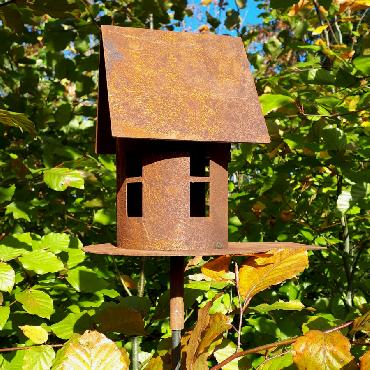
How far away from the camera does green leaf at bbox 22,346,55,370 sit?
1.26 metres

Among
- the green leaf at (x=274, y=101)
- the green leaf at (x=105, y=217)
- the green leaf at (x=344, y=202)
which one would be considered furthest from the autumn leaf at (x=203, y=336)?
the green leaf at (x=105, y=217)

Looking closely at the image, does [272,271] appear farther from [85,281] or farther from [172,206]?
[85,281]

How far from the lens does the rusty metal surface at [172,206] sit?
1.25 meters

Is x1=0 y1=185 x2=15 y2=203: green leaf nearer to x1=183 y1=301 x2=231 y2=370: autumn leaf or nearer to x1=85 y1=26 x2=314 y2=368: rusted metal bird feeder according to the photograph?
x1=85 y1=26 x2=314 y2=368: rusted metal bird feeder

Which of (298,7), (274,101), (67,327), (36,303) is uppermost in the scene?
(298,7)

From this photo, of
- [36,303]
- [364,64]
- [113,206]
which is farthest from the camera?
[113,206]

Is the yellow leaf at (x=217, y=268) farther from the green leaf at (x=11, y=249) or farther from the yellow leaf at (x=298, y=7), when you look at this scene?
the yellow leaf at (x=298, y=7)

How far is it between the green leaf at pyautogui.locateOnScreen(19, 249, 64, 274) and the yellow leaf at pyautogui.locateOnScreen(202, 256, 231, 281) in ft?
1.50

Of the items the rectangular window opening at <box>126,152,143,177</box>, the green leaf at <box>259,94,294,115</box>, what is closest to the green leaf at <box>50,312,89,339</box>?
the rectangular window opening at <box>126,152,143,177</box>

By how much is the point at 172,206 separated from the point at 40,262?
1.49 feet

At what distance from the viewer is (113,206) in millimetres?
2467

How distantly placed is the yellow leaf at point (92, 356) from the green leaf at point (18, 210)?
1441 mm

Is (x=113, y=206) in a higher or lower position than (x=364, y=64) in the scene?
lower

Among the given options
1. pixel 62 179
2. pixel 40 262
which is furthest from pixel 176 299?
pixel 62 179
